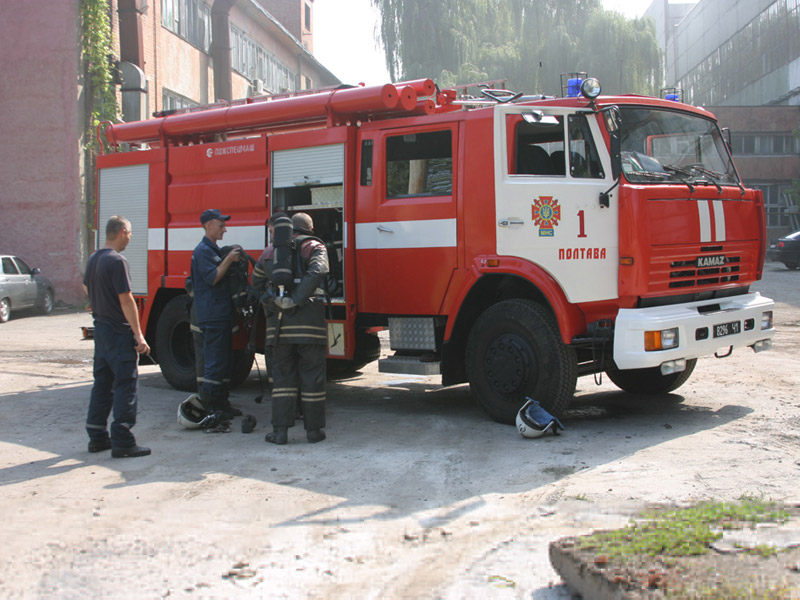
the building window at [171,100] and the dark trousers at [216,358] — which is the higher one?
the building window at [171,100]

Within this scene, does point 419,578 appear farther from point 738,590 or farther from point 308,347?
point 308,347

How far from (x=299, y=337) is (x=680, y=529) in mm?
3553

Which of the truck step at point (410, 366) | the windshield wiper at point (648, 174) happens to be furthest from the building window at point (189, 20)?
the windshield wiper at point (648, 174)

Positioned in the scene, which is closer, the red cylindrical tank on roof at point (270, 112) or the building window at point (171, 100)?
the red cylindrical tank on roof at point (270, 112)

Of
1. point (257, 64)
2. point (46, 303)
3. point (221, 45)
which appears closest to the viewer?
point (46, 303)

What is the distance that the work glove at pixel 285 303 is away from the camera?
21.2 feet

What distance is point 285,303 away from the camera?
6.46 meters

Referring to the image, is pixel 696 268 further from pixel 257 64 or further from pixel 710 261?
pixel 257 64

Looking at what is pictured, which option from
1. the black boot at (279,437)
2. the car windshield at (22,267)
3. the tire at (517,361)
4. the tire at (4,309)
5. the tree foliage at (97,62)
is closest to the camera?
the tire at (517,361)

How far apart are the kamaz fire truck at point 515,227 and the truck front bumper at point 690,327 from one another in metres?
0.02

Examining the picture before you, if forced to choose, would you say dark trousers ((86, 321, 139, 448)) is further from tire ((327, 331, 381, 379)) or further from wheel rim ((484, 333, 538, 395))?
wheel rim ((484, 333, 538, 395))

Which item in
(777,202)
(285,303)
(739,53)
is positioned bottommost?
(285,303)

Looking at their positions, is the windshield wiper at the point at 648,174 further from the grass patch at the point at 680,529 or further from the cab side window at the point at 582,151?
the grass patch at the point at 680,529

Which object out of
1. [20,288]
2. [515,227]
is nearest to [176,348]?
[515,227]
